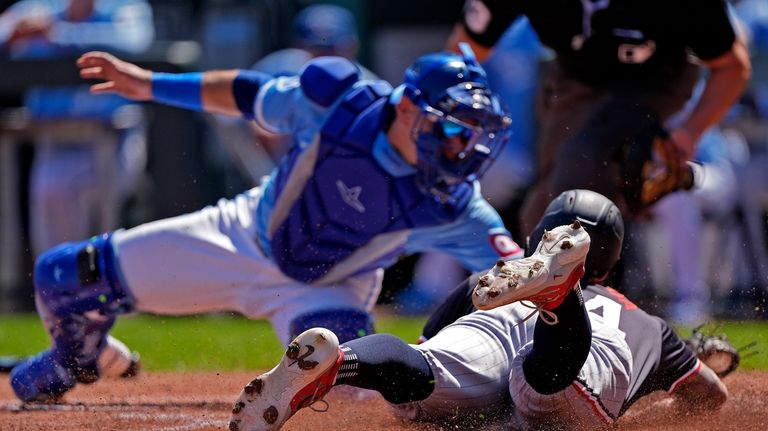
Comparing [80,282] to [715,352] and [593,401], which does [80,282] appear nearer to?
[593,401]

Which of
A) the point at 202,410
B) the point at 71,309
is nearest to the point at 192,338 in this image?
the point at 71,309

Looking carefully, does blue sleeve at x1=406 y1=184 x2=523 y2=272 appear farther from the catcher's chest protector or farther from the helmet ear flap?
the helmet ear flap

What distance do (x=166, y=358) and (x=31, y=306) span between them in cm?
352

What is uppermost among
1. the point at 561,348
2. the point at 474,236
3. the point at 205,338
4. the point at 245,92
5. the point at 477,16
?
the point at 561,348

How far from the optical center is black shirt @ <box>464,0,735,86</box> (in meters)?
6.15

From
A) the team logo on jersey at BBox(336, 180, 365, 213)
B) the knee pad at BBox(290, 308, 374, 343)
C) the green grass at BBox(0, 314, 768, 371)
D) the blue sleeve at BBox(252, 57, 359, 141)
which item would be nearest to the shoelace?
the team logo on jersey at BBox(336, 180, 365, 213)

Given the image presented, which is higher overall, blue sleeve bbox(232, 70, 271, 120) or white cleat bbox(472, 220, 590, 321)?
white cleat bbox(472, 220, 590, 321)

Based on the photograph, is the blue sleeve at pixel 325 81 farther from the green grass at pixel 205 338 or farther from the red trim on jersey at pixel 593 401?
the green grass at pixel 205 338

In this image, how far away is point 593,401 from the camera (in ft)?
13.5

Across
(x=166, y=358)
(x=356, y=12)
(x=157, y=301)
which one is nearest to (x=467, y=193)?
(x=157, y=301)

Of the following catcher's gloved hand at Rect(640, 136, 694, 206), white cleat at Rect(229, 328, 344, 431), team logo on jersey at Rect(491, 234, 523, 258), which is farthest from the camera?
catcher's gloved hand at Rect(640, 136, 694, 206)

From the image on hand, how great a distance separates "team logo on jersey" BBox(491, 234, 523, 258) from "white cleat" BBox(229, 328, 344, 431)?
165 centimetres

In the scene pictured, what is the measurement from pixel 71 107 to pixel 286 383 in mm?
7474

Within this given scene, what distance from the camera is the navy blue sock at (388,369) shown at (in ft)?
13.1
